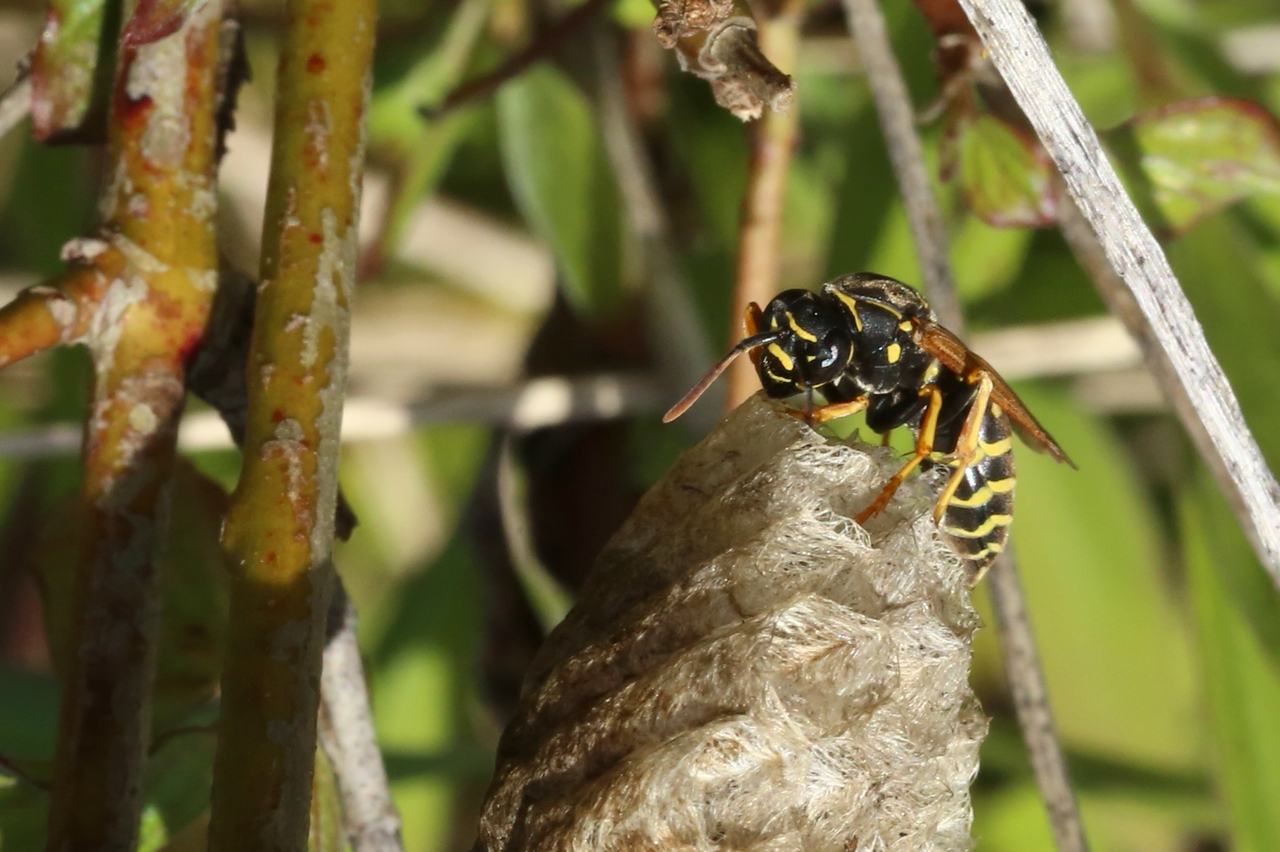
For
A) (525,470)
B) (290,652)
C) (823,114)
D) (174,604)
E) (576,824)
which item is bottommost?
(576,824)

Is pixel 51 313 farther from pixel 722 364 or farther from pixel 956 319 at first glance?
pixel 956 319

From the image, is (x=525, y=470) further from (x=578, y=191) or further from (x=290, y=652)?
(x=290, y=652)

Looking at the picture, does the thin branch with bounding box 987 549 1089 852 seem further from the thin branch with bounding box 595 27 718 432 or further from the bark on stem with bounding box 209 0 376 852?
the thin branch with bounding box 595 27 718 432

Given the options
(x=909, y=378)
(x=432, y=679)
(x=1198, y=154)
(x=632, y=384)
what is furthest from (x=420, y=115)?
(x=1198, y=154)

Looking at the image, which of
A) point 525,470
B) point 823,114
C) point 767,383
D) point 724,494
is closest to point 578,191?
point 525,470

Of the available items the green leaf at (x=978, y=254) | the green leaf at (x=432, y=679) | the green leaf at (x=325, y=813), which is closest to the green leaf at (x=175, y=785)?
the green leaf at (x=325, y=813)

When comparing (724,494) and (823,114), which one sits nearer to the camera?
(724,494)
